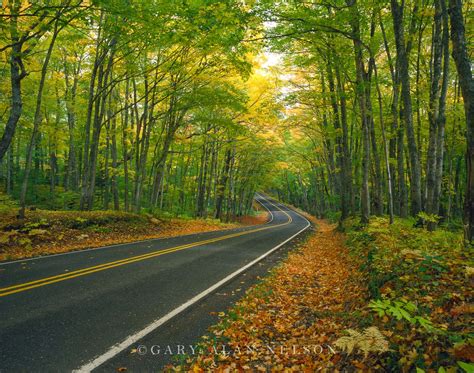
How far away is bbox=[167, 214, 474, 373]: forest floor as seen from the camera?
331cm

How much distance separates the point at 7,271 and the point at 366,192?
44.8 ft

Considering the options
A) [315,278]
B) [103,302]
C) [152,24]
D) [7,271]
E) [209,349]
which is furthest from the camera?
[152,24]

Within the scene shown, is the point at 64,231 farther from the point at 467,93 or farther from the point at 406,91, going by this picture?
the point at 406,91

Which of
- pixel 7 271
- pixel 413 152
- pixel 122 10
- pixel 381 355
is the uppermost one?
pixel 122 10

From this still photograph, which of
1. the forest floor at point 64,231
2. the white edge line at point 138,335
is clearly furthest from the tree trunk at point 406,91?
the forest floor at point 64,231

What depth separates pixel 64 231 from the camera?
1287 centimetres

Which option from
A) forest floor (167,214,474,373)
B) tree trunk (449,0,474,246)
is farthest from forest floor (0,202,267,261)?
tree trunk (449,0,474,246)

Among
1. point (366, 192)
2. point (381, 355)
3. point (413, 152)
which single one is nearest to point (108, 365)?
point (381, 355)

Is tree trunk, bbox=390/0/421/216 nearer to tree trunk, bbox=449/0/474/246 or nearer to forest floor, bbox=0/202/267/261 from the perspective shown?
tree trunk, bbox=449/0/474/246

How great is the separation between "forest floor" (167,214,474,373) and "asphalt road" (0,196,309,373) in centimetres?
80

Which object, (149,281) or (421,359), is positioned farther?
(149,281)

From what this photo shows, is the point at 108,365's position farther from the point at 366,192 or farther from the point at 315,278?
the point at 366,192

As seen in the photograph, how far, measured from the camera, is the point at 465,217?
566 cm

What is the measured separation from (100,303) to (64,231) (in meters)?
8.70
